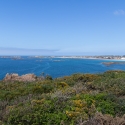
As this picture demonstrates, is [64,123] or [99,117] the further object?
[64,123]

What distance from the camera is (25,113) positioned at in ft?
17.9

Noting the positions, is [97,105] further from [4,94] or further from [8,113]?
[4,94]

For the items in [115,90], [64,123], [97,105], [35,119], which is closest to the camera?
[64,123]

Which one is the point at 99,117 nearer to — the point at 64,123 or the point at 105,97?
the point at 64,123

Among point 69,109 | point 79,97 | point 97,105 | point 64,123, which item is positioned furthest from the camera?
point 79,97

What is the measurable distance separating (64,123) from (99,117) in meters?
1.02

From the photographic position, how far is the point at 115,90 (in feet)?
28.5

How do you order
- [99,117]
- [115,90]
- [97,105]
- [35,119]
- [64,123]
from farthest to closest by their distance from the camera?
[115,90]
[97,105]
[35,119]
[64,123]
[99,117]

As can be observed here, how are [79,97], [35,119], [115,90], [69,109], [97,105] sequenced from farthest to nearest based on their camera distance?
[115,90] < [79,97] < [97,105] < [69,109] < [35,119]

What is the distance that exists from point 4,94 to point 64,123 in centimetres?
513

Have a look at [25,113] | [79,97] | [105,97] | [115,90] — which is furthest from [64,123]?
[115,90]

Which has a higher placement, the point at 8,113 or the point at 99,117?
the point at 99,117

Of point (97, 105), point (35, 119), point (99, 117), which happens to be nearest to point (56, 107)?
point (35, 119)

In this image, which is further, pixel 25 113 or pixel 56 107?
pixel 56 107
